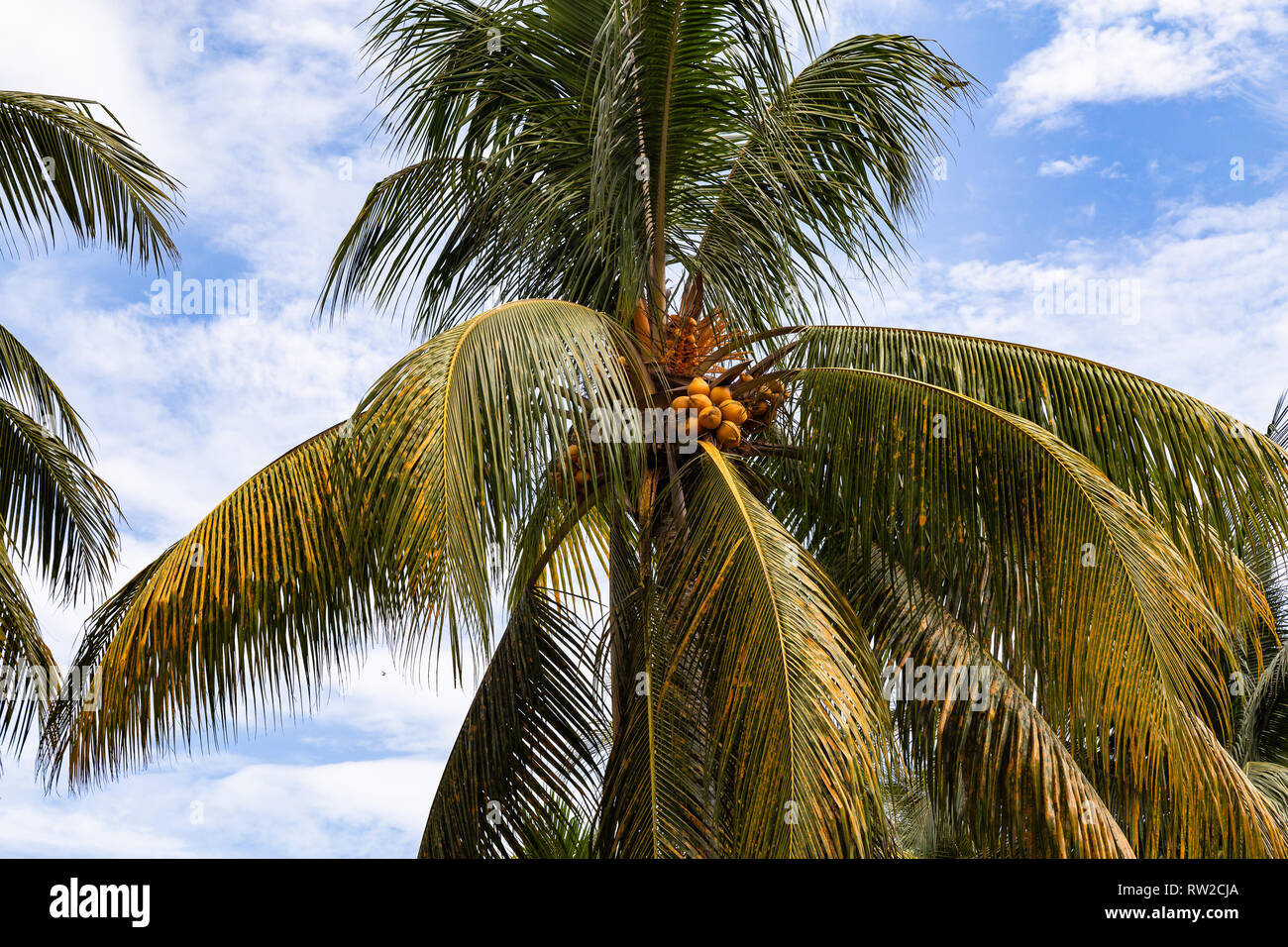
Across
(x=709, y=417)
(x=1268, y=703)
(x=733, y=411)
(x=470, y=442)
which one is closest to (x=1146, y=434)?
(x=733, y=411)

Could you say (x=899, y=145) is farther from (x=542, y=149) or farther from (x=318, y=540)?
(x=318, y=540)

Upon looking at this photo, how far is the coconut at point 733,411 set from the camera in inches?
248

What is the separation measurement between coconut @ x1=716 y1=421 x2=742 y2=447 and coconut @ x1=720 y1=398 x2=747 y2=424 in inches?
1.4

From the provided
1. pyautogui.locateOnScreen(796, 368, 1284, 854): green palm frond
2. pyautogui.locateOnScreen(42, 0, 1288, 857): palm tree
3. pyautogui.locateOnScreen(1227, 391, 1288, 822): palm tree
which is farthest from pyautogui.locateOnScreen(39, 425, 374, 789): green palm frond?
pyautogui.locateOnScreen(1227, 391, 1288, 822): palm tree

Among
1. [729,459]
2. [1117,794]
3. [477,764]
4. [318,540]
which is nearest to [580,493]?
[729,459]

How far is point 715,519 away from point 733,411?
1094mm

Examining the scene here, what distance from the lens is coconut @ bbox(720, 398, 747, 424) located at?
6.30 metres

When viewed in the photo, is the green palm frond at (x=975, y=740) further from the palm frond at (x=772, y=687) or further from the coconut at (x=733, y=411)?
the coconut at (x=733, y=411)

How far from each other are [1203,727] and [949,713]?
4.02ft

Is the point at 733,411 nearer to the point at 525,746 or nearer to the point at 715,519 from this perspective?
the point at 715,519

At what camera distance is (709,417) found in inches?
246

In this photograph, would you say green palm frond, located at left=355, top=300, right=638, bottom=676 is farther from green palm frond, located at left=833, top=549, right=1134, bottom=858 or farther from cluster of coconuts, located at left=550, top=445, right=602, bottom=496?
green palm frond, located at left=833, top=549, right=1134, bottom=858

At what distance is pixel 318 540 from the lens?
602cm
